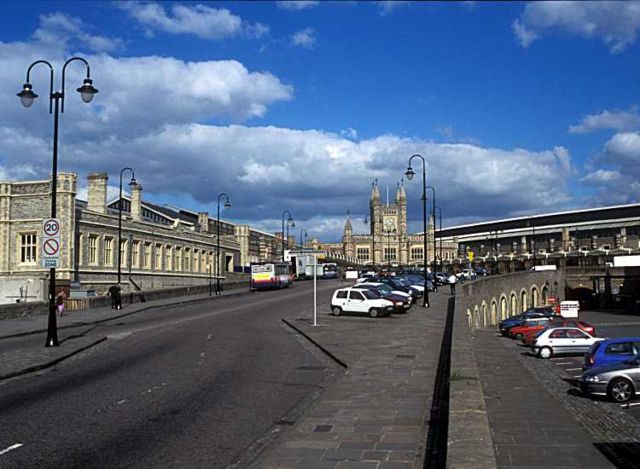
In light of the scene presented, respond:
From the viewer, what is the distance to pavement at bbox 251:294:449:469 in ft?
27.9

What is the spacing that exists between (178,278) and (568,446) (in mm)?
59362

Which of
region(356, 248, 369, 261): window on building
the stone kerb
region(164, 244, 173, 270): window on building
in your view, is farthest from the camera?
region(356, 248, 369, 261): window on building

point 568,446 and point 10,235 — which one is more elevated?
point 10,235

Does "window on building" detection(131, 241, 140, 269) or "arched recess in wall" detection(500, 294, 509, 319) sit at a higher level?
"window on building" detection(131, 241, 140, 269)

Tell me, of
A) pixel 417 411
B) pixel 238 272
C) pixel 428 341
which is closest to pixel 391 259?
pixel 238 272

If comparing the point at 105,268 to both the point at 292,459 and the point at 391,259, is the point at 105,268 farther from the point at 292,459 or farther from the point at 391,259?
the point at 391,259

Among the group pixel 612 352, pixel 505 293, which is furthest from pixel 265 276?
pixel 612 352

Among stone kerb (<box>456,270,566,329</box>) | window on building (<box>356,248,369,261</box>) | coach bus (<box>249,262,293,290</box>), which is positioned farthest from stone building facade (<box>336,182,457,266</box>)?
coach bus (<box>249,262,293,290</box>)

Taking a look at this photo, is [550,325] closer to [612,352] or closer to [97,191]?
[612,352]

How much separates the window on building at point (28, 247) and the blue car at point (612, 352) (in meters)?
39.0

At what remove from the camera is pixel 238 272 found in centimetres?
8562

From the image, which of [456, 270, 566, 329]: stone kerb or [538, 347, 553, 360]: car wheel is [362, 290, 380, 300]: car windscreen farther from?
[538, 347, 553, 360]: car wheel

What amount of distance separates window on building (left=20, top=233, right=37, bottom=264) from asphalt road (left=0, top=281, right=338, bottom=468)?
28.7 m

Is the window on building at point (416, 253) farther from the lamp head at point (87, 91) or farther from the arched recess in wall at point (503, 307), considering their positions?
the lamp head at point (87, 91)
